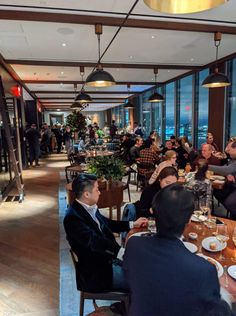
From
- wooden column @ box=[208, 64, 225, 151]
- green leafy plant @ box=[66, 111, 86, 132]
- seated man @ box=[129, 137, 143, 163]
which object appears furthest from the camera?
green leafy plant @ box=[66, 111, 86, 132]

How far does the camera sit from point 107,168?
3580 millimetres

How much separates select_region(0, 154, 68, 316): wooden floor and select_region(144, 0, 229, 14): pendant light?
8.69 ft

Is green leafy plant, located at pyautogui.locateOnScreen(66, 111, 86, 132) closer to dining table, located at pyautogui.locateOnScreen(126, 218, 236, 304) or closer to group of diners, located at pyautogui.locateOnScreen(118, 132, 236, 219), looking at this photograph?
group of diners, located at pyautogui.locateOnScreen(118, 132, 236, 219)

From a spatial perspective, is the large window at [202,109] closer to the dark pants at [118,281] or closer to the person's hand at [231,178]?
the person's hand at [231,178]

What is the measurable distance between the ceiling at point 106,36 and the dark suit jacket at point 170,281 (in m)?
3.59

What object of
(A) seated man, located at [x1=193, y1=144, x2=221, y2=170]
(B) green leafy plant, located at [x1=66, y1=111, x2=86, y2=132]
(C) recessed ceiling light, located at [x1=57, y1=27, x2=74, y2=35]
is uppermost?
(C) recessed ceiling light, located at [x1=57, y1=27, x2=74, y2=35]

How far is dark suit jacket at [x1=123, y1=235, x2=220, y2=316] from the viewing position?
101 centimetres

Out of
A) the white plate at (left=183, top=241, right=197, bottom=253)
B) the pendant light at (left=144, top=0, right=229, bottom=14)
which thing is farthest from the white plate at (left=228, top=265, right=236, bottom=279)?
the pendant light at (left=144, top=0, right=229, bottom=14)

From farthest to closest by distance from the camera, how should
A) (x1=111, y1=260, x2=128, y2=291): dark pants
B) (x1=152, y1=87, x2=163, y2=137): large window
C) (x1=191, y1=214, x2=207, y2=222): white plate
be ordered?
(x1=152, y1=87, x2=163, y2=137): large window → (x1=191, y1=214, x2=207, y2=222): white plate → (x1=111, y1=260, x2=128, y2=291): dark pants

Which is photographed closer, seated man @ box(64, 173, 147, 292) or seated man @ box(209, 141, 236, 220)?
seated man @ box(64, 173, 147, 292)

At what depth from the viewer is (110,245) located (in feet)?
6.46

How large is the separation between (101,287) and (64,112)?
1109 inches

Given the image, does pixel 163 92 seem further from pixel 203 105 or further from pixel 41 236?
pixel 41 236

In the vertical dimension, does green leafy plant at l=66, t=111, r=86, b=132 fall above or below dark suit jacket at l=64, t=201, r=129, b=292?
above
